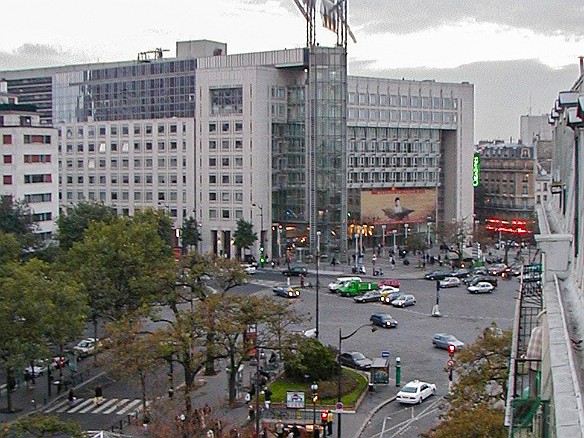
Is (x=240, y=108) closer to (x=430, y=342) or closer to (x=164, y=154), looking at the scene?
(x=164, y=154)

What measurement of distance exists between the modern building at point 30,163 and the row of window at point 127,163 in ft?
56.3

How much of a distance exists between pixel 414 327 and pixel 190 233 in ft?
105

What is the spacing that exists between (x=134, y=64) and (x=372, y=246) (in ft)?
94.5

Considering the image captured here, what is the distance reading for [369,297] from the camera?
52281mm

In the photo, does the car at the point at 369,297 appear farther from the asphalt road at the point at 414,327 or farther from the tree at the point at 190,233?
the tree at the point at 190,233

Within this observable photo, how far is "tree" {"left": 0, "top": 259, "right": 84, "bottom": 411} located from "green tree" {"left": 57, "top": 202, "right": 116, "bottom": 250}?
20.3m

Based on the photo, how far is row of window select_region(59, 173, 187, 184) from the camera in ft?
254

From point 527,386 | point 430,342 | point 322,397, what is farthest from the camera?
point 430,342

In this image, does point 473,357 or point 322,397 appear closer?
point 473,357

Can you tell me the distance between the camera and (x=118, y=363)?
2758cm

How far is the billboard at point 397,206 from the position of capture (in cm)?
7912

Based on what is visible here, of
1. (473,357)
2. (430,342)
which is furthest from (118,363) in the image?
(430,342)

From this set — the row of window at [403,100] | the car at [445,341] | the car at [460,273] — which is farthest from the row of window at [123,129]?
the car at [445,341]

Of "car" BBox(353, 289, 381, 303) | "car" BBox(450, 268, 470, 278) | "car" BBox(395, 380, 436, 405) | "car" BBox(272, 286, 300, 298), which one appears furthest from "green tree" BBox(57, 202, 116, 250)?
"car" BBox(395, 380, 436, 405)
